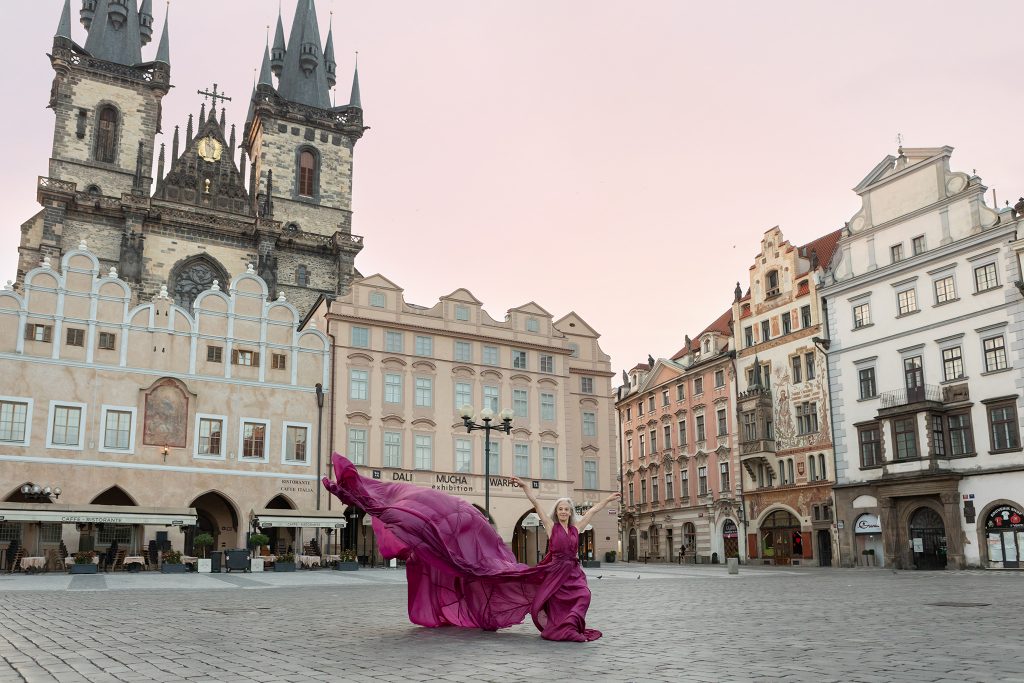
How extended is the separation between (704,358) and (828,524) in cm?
1412

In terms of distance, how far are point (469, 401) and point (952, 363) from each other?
22739 millimetres

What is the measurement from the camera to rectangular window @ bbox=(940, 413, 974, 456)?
1534 inches

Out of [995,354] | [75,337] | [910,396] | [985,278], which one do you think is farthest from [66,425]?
[985,278]

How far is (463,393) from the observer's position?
46906 mm

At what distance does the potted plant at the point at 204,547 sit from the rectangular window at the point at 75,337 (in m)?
A: 9.58

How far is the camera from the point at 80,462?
35.7m

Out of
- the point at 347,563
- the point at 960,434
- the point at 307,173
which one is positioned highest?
the point at 307,173

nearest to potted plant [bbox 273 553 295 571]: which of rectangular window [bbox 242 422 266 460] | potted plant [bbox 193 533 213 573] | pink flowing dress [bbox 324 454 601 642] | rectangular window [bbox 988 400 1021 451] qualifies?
potted plant [bbox 193 533 213 573]

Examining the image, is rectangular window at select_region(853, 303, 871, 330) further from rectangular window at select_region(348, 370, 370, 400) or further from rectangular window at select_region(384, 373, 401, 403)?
rectangular window at select_region(348, 370, 370, 400)

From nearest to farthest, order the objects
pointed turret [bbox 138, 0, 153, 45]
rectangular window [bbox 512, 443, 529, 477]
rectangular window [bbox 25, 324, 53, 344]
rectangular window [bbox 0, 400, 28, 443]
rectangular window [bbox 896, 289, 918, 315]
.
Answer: rectangular window [bbox 0, 400, 28, 443] → rectangular window [bbox 25, 324, 53, 344] → rectangular window [bbox 896, 289, 918, 315] → rectangular window [bbox 512, 443, 529, 477] → pointed turret [bbox 138, 0, 153, 45]

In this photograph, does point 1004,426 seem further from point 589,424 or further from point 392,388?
point 392,388

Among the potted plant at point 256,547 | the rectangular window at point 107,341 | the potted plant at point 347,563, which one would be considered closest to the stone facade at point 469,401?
the potted plant at point 347,563

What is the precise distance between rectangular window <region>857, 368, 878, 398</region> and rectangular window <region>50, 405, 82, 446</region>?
35415mm

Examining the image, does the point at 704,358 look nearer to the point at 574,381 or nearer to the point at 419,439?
the point at 574,381
